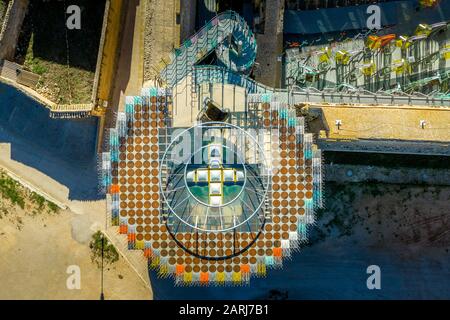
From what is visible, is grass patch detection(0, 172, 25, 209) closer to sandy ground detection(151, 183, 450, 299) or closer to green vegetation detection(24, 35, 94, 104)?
green vegetation detection(24, 35, 94, 104)

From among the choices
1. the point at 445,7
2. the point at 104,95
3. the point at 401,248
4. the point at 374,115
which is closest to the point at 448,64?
the point at 445,7

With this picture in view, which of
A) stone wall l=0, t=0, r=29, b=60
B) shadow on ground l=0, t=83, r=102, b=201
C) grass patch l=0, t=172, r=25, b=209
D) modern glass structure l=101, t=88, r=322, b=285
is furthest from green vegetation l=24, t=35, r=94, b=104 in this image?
modern glass structure l=101, t=88, r=322, b=285

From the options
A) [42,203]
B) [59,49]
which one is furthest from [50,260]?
[59,49]

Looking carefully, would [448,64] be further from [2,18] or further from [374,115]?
[2,18]

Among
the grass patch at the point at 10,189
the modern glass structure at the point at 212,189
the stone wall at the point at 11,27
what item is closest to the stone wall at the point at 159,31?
the modern glass structure at the point at 212,189

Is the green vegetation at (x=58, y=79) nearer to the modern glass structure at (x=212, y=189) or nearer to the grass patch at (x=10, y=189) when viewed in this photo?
the grass patch at (x=10, y=189)

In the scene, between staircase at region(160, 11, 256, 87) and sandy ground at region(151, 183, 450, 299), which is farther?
sandy ground at region(151, 183, 450, 299)
